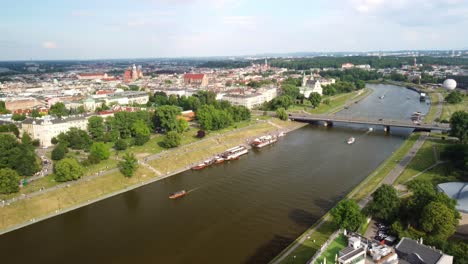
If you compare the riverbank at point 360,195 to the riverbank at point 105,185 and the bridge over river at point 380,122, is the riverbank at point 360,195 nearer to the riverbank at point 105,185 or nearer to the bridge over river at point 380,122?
the bridge over river at point 380,122

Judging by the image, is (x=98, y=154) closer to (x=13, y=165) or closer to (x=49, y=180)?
(x=49, y=180)

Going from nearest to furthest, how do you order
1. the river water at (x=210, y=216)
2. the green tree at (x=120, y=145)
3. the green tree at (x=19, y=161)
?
the river water at (x=210, y=216) → the green tree at (x=19, y=161) → the green tree at (x=120, y=145)

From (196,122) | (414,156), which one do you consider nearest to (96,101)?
(196,122)

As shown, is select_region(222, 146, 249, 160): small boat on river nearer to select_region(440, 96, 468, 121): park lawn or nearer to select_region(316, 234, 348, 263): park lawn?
select_region(316, 234, 348, 263): park lawn

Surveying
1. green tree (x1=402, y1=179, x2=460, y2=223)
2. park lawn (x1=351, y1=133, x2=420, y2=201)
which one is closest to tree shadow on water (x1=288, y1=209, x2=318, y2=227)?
park lawn (x1=351, y1=133, x2=420, y2=201)

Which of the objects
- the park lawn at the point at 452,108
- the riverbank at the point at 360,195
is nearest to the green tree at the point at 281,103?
the riverbank at the point at 360,195

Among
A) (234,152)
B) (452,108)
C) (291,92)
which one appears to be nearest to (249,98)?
(291,92)
